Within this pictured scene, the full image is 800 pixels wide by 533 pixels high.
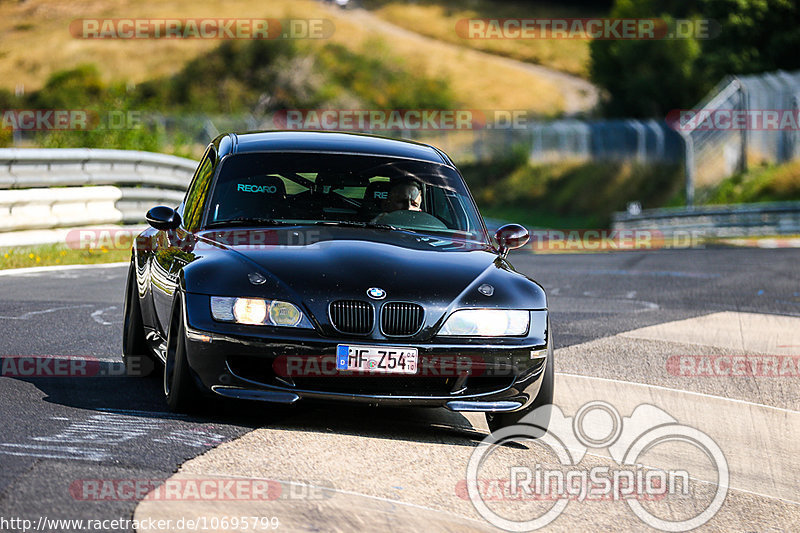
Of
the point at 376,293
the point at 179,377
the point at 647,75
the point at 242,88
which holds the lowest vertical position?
the point at 242,88

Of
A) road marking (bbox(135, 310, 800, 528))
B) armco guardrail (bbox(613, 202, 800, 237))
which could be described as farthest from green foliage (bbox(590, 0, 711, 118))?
road marking (bbox(135, 310, 800, 528))

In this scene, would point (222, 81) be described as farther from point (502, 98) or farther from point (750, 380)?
point (750, 380)

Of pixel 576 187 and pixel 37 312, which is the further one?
pixel 576 187

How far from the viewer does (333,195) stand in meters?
7.28

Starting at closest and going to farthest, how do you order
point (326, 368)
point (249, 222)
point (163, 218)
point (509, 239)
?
point (326, 368) < point (249, 222) < point (163, 218) < point (509, 239)

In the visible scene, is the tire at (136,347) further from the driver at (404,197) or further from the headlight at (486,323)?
the headlight at (486,323)

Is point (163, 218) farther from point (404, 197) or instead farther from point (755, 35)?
point (755, 35)

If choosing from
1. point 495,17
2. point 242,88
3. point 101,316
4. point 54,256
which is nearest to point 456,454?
point 101,316

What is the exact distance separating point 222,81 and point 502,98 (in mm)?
→ 23233

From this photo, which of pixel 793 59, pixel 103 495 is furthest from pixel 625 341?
pixel 793 59

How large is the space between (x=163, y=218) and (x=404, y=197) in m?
1.37

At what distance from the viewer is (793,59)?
168 feet

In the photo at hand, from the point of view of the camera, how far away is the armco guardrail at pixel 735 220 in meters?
29.5

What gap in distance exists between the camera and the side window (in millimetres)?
7324
